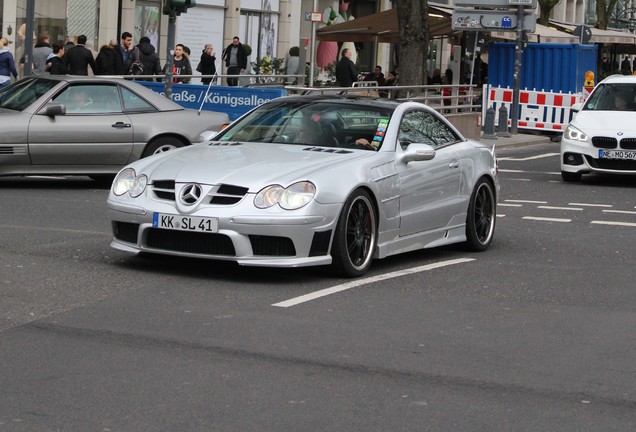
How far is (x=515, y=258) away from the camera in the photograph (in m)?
11.4

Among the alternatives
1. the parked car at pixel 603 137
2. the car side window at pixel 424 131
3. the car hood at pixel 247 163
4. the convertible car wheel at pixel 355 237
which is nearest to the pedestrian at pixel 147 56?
the parked car at pixel 603 137

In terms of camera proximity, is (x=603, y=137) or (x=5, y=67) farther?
(x=5, y=67)

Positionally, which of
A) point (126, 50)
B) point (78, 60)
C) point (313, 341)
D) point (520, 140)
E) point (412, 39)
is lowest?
point (313, 341)

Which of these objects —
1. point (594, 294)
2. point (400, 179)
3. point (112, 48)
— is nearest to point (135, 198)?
point (400, 179)

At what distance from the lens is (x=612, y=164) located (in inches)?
773

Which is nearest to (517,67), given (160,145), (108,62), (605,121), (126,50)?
(126,50)

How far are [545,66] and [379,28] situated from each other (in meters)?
4.75

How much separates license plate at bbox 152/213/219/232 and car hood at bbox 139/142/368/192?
0.96ft

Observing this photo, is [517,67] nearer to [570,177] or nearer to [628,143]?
[570,177]

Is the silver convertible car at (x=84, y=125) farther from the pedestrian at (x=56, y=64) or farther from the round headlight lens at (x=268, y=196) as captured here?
the pedestrian at (x=56, y=64)

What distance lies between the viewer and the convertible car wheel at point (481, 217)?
11.6 m

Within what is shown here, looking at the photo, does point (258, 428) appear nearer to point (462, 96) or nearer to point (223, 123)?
point (223, 123)

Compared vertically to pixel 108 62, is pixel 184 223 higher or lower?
lower

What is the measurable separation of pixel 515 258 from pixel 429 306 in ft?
9.37
